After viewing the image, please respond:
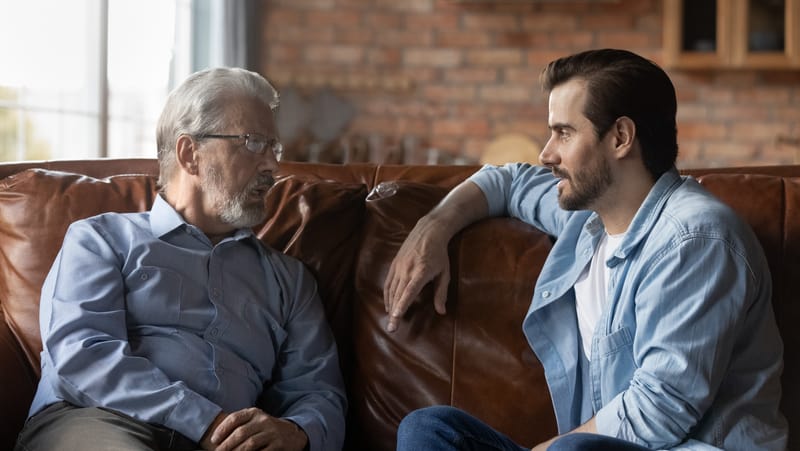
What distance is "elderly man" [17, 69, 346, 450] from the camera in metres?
1.71

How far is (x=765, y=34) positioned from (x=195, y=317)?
386 centimetres

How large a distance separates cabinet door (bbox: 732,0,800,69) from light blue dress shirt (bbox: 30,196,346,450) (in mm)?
3527

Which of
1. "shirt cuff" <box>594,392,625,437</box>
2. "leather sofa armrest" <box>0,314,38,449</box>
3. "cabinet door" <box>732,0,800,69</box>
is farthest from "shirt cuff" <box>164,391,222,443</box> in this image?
"cabinet door" <box>732,0,800,69</box>

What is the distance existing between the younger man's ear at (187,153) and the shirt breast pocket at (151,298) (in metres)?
0.24

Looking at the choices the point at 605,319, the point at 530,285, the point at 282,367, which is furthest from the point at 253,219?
the point at 605,319

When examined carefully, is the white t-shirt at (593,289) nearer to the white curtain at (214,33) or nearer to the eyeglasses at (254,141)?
the eyeglasses at (254,141)

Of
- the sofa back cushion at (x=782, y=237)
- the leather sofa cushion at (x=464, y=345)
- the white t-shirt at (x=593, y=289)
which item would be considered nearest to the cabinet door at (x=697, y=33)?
the sofa back cushion at (x=782, y=237)

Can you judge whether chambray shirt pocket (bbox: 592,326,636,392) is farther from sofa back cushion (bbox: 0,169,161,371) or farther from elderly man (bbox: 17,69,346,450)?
sofa back cushion (bbox: 0,169,161,371)

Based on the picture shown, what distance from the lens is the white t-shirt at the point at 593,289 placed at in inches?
70.5

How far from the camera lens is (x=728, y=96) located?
5027 mm

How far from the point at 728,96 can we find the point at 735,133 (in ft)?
0.64

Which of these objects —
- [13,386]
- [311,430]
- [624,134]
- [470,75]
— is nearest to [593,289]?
[624,134]

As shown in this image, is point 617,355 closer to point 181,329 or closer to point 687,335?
point 687,335

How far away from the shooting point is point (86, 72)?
12.3 feet
